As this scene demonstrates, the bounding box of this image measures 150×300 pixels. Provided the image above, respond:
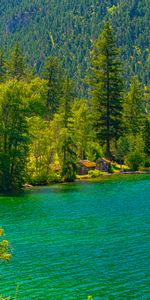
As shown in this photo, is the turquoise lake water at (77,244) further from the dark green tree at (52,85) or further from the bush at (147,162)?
the dark green tree at (52,85)

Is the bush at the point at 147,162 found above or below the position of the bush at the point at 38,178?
above

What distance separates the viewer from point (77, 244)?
39844mm

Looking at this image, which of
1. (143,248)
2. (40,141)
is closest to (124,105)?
(40,141)

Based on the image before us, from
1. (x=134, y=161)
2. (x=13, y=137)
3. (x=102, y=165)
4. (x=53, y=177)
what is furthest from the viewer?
(x=134, y=161)

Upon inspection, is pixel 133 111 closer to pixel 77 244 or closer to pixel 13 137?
pixel 13 137

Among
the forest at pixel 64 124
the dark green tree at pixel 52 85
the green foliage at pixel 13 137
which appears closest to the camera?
the green foliage at pixel 13 137

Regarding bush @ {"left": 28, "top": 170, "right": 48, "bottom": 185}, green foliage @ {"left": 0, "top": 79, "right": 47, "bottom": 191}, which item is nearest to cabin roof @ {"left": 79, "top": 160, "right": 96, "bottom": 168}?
bush @ {"left": 28, "top": 170, "right": 48, "bottom": 185}

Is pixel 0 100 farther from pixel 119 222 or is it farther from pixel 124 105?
pixel 124 105

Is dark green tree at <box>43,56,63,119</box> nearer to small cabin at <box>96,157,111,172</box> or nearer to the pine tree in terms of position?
the pine tree

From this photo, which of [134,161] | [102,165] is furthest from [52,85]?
[102,165]

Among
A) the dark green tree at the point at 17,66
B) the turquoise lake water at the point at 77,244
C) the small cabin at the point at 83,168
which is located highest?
the dark green tree at the point at 17,66

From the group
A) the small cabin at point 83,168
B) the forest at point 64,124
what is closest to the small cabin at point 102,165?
the small cabin at point 83,168

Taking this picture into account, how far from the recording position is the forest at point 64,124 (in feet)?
231

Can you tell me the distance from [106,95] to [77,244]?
6462 cm
